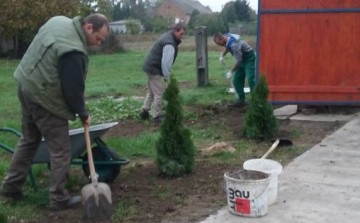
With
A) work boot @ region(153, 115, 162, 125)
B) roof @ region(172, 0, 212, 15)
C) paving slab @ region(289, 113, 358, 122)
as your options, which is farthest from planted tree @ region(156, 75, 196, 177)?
roof @ region(172, 0, 212, 15)

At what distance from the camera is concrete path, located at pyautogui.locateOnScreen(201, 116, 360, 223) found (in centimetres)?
580

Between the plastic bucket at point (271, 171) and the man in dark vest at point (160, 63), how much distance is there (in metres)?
3.92

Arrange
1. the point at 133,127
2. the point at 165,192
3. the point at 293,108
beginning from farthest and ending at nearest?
the point at 293,108 → the point at 133,127 → the point at 165,192

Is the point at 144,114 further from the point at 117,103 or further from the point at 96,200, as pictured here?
the point at 96,200

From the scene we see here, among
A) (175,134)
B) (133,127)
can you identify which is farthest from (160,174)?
(133,127)

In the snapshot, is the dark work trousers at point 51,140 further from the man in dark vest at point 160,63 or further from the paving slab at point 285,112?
the paving slab at point 285,112

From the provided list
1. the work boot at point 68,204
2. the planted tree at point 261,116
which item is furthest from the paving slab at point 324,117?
the work boot at point 68,204

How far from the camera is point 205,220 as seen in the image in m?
5.74

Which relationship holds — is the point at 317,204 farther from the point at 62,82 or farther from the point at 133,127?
the point at 133,127

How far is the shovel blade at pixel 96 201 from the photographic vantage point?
5.73 m

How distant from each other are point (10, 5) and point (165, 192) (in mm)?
22323

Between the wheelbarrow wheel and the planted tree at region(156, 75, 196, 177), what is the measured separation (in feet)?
1.84

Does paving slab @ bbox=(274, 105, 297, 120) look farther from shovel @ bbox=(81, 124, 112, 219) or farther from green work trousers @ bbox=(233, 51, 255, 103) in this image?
shovel @ bbox=(81, 124, 112, 219)

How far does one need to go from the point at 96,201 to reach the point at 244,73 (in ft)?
22.9
